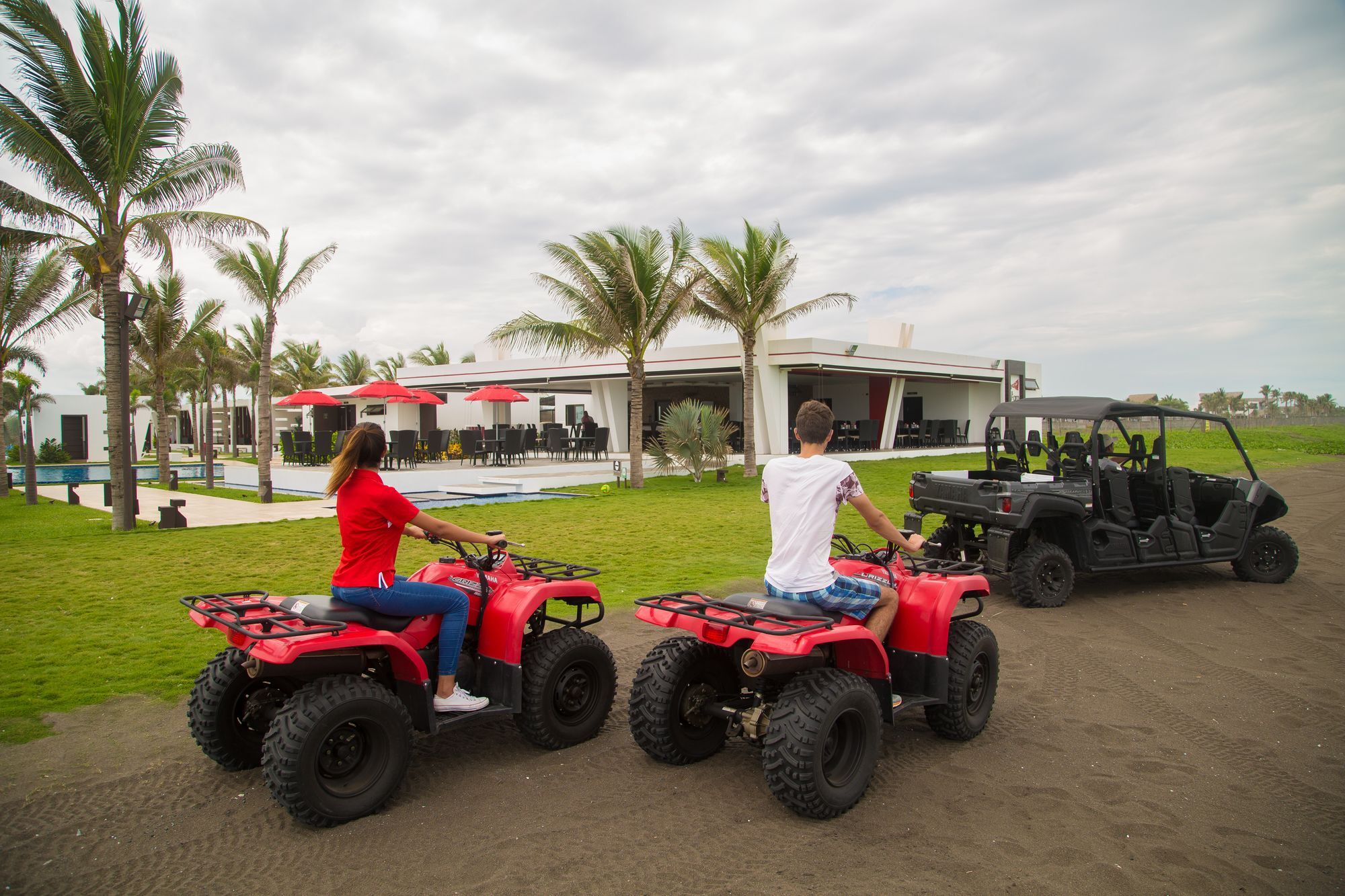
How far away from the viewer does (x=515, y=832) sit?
3312mm

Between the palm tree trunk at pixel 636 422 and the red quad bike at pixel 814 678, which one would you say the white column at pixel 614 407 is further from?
the red quad bike at pixel 814 678

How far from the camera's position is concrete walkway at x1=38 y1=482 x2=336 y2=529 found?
13883mm

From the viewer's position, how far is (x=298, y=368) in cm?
5019

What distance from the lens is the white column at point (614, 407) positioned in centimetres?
3006

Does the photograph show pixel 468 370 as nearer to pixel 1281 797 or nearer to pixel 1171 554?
pixel 1171 554

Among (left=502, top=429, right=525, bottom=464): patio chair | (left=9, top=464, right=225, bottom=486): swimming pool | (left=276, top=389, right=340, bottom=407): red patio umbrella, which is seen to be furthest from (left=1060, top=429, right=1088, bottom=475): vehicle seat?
(left=9, top=464, right=225, bottom=486): swimming pool

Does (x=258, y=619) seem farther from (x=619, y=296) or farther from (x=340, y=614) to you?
(x=619, y=296)

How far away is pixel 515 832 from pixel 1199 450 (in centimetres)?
3979

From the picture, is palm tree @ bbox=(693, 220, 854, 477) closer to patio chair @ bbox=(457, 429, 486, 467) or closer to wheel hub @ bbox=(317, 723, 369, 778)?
patio chair @ bbox=(457, 429, 486, 467)

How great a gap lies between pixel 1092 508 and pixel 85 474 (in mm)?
29699

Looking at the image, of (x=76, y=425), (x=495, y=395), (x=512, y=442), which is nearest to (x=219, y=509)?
(x=512, y=442)

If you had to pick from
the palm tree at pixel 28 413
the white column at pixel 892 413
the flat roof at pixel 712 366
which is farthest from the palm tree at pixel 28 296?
the white column at pixel 892 413

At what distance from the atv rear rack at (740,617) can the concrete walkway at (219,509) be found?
37.2 ft

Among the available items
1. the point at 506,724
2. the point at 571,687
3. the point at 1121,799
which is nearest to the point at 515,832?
the point at 571,687
